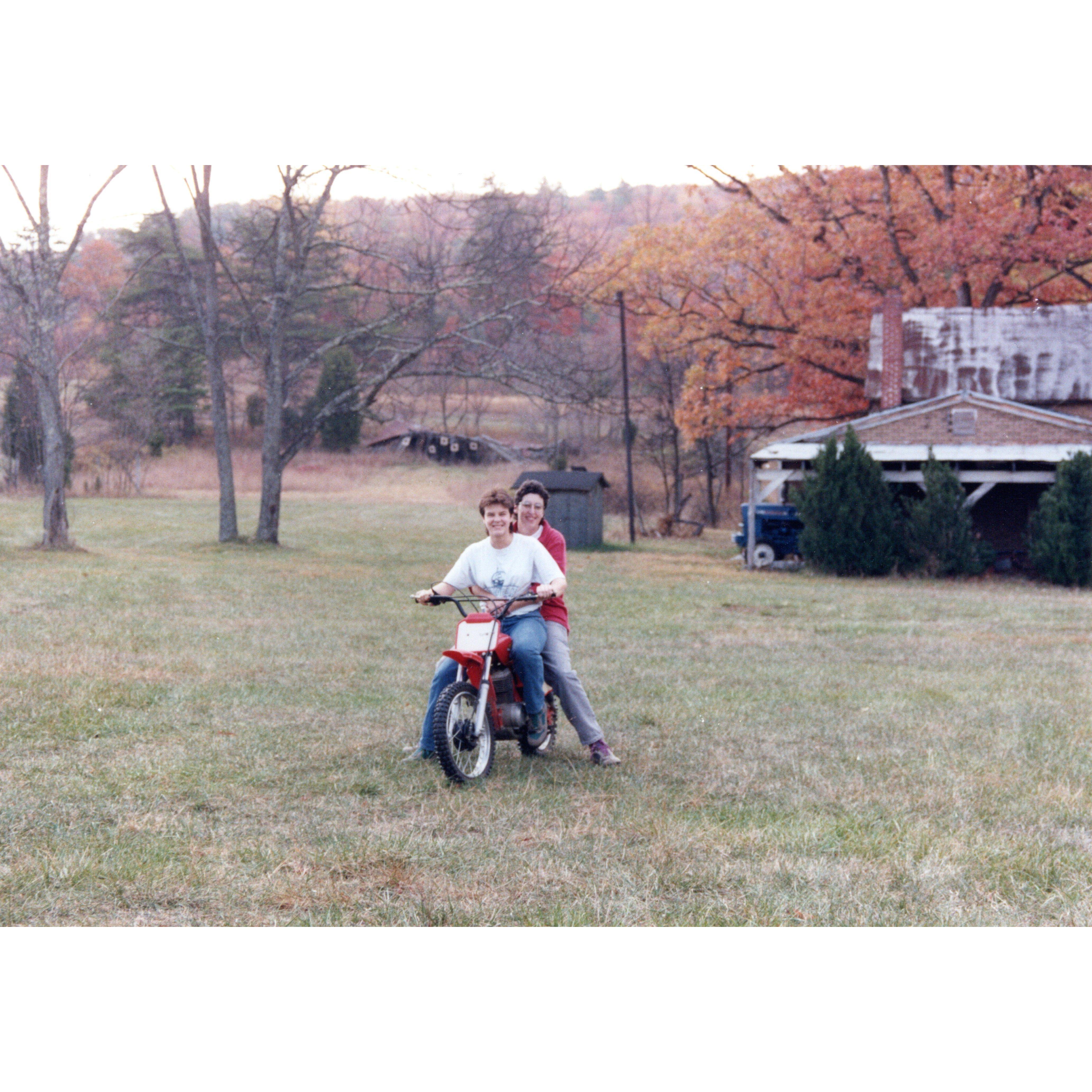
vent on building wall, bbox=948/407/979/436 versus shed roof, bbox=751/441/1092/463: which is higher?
vent on building wall, bbox=948/407/979/436

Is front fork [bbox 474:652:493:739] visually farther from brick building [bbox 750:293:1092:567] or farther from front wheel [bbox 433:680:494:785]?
brick building [bbox 750:293:1092:567]

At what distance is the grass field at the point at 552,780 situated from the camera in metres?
3.99

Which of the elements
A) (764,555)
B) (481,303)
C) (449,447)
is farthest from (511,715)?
(449,447)

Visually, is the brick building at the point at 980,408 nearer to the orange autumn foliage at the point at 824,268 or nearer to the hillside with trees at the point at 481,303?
the orange autumn foliage at the point at 824,268

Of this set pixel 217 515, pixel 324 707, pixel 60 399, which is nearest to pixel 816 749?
pixel 324 707

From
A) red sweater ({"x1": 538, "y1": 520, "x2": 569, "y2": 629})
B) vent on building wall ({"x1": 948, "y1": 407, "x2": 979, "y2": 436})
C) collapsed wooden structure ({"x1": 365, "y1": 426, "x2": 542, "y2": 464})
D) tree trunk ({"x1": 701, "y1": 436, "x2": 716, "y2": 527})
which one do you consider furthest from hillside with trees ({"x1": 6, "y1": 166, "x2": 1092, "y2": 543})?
red sweater ({"x1": 538, "y1": 520, "x2": 569, "y2": 629})

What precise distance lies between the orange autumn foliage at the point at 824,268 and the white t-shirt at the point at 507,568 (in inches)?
761

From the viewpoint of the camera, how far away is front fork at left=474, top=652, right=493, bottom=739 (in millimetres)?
5625

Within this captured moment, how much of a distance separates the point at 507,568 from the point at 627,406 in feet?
71.4

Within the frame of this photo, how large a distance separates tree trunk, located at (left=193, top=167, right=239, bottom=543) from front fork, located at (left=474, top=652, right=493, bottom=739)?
17567mm

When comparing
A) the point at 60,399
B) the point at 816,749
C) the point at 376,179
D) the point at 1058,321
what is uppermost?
the point at 376,179

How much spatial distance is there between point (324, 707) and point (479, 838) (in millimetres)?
3194

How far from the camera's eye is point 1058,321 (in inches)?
971

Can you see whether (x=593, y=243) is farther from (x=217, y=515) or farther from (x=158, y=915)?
(x=158, y=915)
